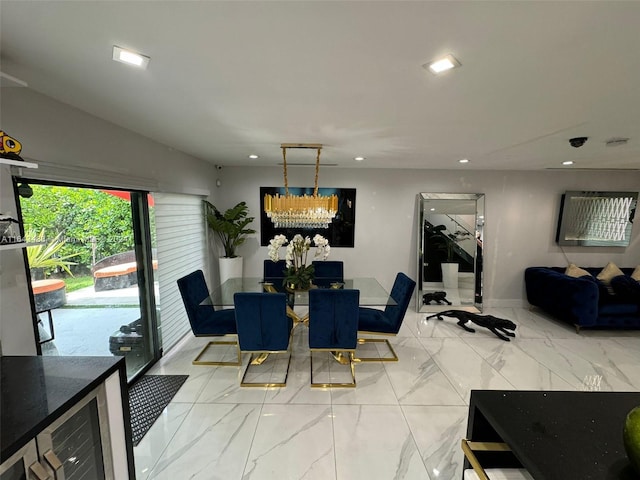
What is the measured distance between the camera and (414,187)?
4711 millimetres

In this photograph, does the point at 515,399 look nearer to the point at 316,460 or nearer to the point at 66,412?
the point at 316,460

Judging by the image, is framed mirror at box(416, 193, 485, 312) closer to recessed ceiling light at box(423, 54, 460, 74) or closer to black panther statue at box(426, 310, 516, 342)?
black panther statue at box(426, 310, 516, 342)

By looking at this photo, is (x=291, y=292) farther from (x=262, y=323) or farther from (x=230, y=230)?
(x=230, y=230)

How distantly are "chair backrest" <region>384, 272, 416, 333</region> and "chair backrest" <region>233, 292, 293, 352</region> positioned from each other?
47.1 inches

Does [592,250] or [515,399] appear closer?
[515,399]

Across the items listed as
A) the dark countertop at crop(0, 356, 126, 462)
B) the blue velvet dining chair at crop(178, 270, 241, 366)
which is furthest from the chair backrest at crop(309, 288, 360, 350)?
the dark countertop at crop(0, 356, 126, 462)

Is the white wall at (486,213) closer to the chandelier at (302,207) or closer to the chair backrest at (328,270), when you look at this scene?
the chair backrest at (328,270)

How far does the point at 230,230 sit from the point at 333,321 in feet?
8.41

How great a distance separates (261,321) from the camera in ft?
8.20

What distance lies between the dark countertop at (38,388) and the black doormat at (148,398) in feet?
4.01

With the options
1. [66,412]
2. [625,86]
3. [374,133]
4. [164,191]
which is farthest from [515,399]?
→ [164,191]

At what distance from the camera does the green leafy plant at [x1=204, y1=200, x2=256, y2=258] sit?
4.27 metres

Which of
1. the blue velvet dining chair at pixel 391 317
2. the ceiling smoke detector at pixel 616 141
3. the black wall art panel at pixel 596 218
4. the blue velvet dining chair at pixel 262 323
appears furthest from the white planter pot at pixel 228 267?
the black wall art panel at pixel 596 218

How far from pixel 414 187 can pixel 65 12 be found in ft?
14.9
